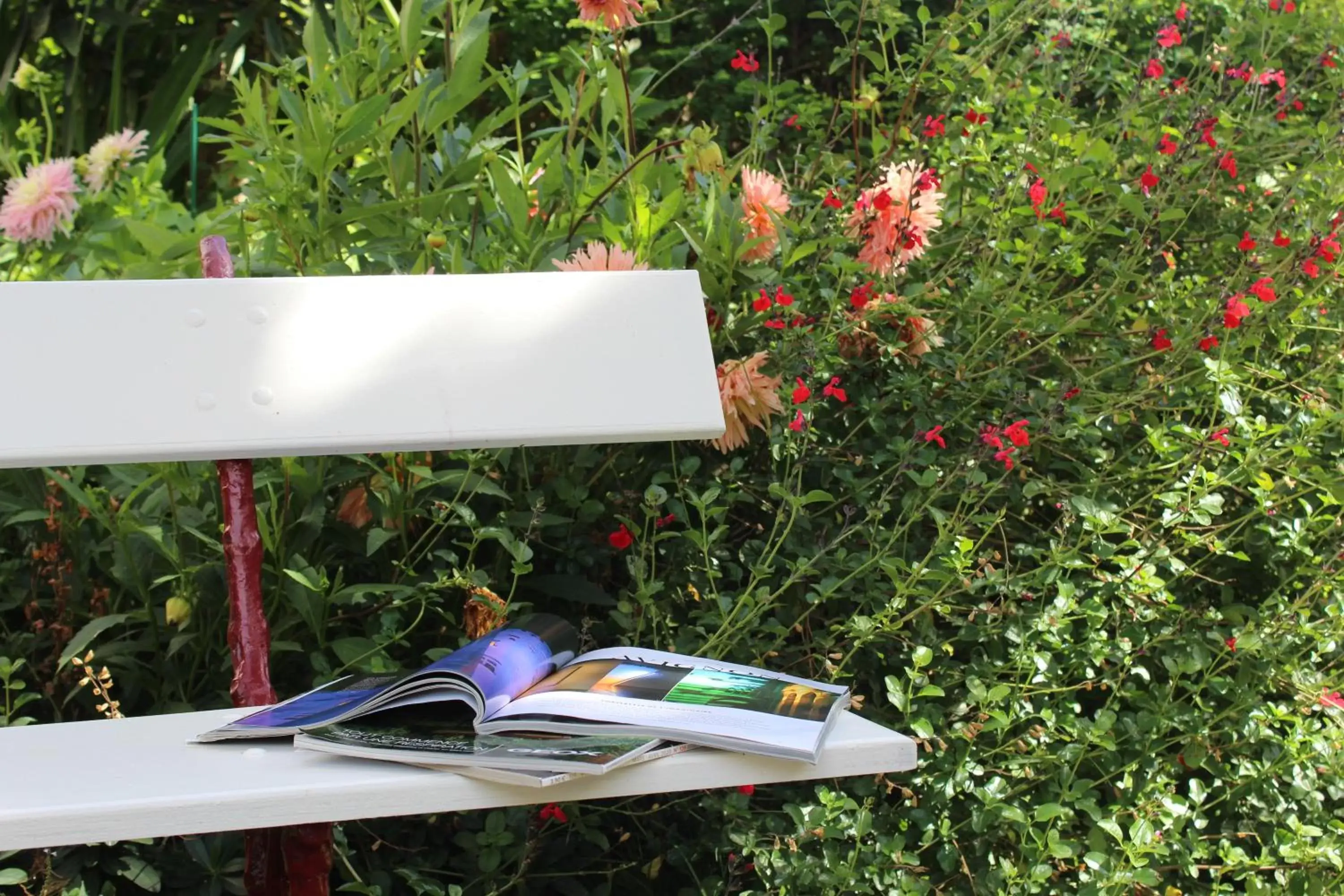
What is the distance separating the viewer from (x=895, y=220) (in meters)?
1.58

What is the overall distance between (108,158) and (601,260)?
3.22 feet

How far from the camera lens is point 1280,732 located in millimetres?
1602

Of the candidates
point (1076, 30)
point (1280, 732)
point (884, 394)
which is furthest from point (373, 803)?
point (1076, 30)

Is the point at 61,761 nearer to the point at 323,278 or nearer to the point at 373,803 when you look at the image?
the point at 373,803

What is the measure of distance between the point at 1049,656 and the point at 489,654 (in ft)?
2.08

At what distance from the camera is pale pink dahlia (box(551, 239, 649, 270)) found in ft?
4.84

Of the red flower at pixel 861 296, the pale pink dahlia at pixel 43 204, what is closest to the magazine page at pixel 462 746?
the red flower at pixel 861 296

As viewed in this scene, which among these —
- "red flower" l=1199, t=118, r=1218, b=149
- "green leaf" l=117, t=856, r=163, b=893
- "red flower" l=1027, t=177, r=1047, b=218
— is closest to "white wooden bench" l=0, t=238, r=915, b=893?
"green leaf" l=117, t=856, r=163, b=893

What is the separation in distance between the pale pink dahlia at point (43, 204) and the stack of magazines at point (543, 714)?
3.33 ft

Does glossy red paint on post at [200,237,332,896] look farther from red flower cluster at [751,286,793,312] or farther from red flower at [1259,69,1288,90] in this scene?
red flower at [1259,69,1288,90]

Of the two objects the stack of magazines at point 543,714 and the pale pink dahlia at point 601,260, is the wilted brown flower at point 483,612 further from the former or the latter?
the pale pink dahlia at point 601,260

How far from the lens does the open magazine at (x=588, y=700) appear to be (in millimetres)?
993

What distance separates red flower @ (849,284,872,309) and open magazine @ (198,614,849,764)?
1.63ft

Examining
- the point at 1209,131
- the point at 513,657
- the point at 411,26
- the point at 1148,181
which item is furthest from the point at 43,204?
the point at 1209,131
